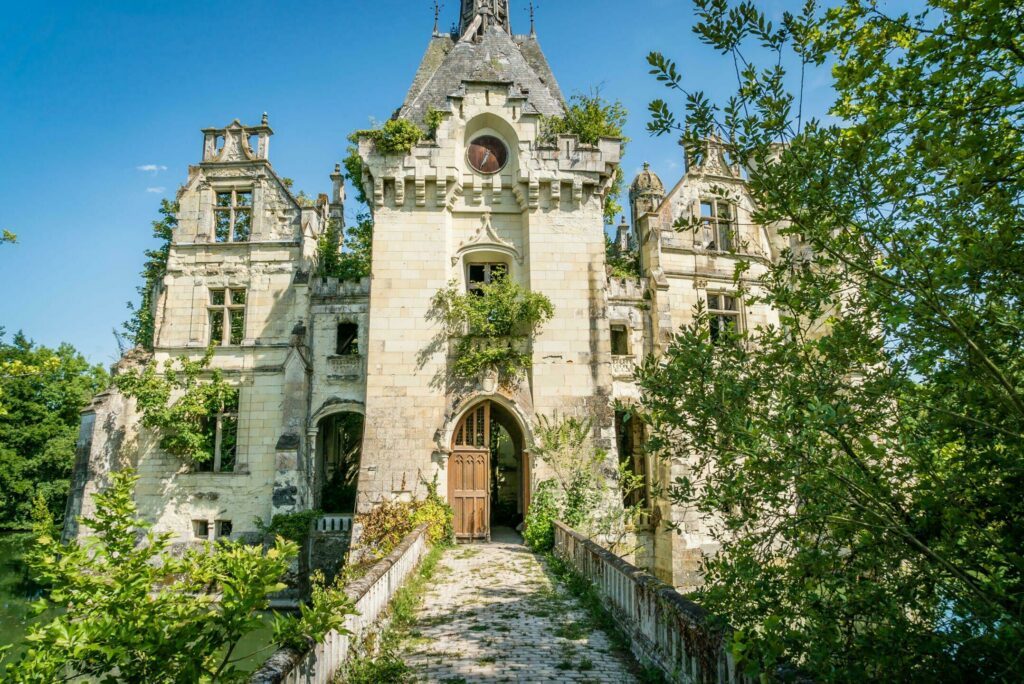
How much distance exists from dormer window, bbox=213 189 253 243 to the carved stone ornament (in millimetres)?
7414

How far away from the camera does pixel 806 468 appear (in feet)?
11.9

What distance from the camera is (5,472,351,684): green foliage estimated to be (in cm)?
400

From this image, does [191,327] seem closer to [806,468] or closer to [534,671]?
Result: [534,671]

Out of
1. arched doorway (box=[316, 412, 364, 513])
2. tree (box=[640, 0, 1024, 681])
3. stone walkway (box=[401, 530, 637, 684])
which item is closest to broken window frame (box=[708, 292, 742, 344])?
stone walkway (box=[401, 530, 637, 684])

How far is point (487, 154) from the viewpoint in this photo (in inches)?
688

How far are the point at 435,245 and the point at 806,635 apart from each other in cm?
1449

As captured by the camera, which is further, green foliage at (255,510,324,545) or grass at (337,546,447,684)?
green foliage at (255,510,324,545)

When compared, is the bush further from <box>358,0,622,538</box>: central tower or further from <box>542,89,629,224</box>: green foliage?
<box>542,89,629,224</box>: green foliage

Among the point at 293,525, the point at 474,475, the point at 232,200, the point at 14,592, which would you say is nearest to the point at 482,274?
the point at 474,475

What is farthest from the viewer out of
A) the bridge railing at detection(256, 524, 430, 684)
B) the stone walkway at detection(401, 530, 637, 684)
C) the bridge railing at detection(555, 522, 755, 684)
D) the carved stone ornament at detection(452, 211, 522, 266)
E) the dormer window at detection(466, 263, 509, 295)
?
the carved stone ornament at detection(452, 211, 522, 266)

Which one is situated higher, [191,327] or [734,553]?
[191,327]

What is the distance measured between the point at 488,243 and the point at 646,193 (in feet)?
19.3

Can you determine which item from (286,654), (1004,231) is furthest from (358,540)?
(1004,231)

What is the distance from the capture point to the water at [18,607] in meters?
14.1
